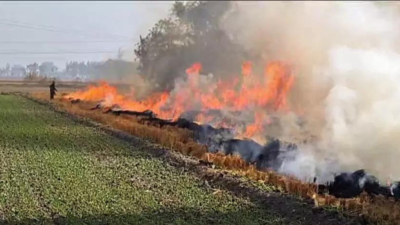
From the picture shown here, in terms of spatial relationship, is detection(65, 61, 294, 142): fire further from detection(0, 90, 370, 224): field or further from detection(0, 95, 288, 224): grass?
detection(0, 90, 370, 224): field

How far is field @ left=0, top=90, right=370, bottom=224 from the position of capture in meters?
11.5

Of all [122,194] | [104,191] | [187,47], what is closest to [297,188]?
[122,194]

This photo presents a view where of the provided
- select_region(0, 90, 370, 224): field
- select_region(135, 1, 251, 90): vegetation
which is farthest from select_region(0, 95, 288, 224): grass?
select_region(135, 1, 251, 90): vegetation

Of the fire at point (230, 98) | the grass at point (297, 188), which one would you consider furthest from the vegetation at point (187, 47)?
the grass at point (297, 188)

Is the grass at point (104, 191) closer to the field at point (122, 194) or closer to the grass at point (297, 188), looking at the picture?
the field at point (122, 194)

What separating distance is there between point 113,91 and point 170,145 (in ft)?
118

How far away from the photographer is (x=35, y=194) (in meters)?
13.0

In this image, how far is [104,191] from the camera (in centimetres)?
1359

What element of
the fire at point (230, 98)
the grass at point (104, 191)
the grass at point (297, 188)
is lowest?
the grass at point (104, 191)

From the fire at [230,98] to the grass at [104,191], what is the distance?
34.0ft

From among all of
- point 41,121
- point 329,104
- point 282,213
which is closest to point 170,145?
point 329,104

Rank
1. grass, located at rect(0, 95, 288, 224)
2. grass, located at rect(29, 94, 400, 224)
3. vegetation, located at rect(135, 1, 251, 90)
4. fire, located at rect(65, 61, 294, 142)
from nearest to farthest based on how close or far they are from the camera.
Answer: grass, located at rect(0, 95, 288, 224) → grass, located at rect(29, 94, 400, 224) → fire, located at rect(65, 61, 294, 142) → vegetation, located at rect(135, 1, 251, 90)

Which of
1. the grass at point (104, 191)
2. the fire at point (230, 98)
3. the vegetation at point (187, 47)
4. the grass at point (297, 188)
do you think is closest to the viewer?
the grass at point (104, 191)

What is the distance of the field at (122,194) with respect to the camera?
11.5 m
